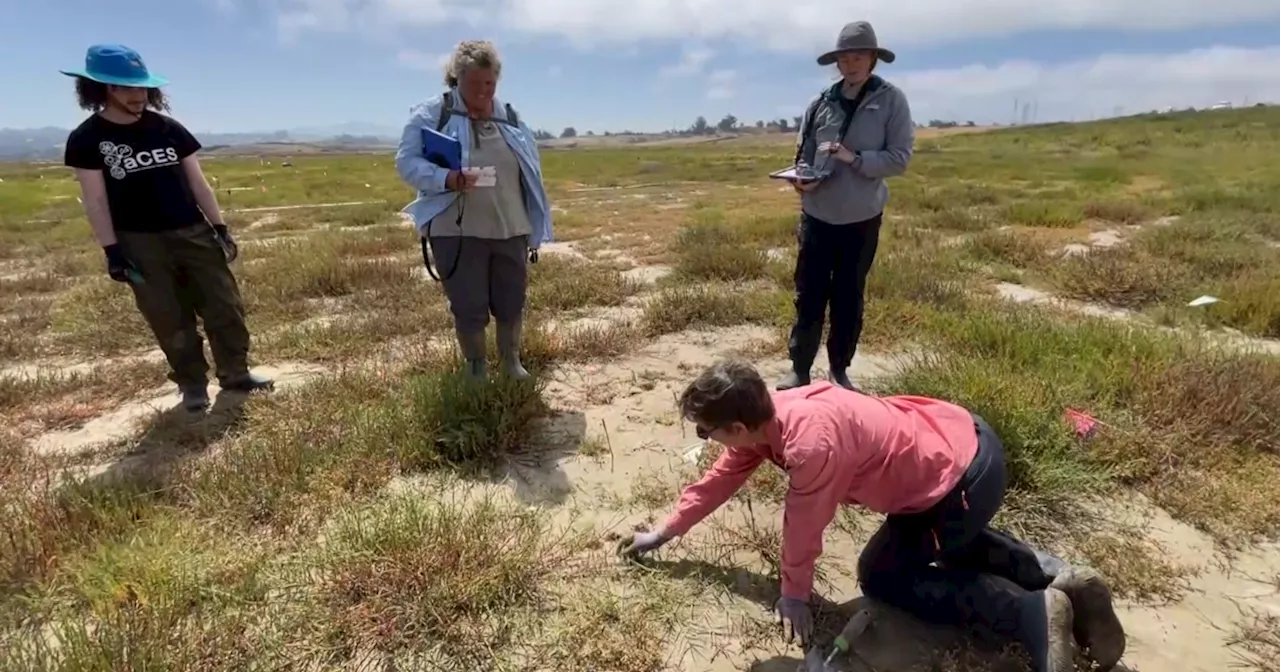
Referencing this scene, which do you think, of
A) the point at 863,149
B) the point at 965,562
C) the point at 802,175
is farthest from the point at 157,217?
the point at 965,562

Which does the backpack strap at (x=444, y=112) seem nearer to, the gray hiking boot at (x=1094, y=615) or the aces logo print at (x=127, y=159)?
the aces logo print at (x=127, y=159)

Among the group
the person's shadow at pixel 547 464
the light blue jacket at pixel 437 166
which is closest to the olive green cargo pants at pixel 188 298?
the light blue jacket at pixel 437 166

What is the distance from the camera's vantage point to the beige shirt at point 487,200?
11.7 ft

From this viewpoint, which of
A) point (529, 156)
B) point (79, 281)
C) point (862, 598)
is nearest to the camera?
point (862, 598)

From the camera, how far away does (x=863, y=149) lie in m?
3.59

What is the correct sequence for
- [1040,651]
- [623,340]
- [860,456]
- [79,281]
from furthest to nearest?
[79,281]
[623,340]
[860,456]
[1040,651]

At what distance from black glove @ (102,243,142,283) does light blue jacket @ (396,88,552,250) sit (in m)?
1.43

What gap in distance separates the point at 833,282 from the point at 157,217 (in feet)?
11.6

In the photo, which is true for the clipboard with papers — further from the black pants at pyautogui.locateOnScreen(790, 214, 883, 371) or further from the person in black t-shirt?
the person in black t-shirt

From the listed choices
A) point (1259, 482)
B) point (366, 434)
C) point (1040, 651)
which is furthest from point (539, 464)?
point (1259, 482)

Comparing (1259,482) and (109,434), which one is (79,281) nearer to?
(109,434)

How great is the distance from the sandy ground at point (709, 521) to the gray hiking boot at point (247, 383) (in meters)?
0.12

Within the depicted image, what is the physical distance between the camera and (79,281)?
27.2 feet

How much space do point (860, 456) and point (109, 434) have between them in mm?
3870
